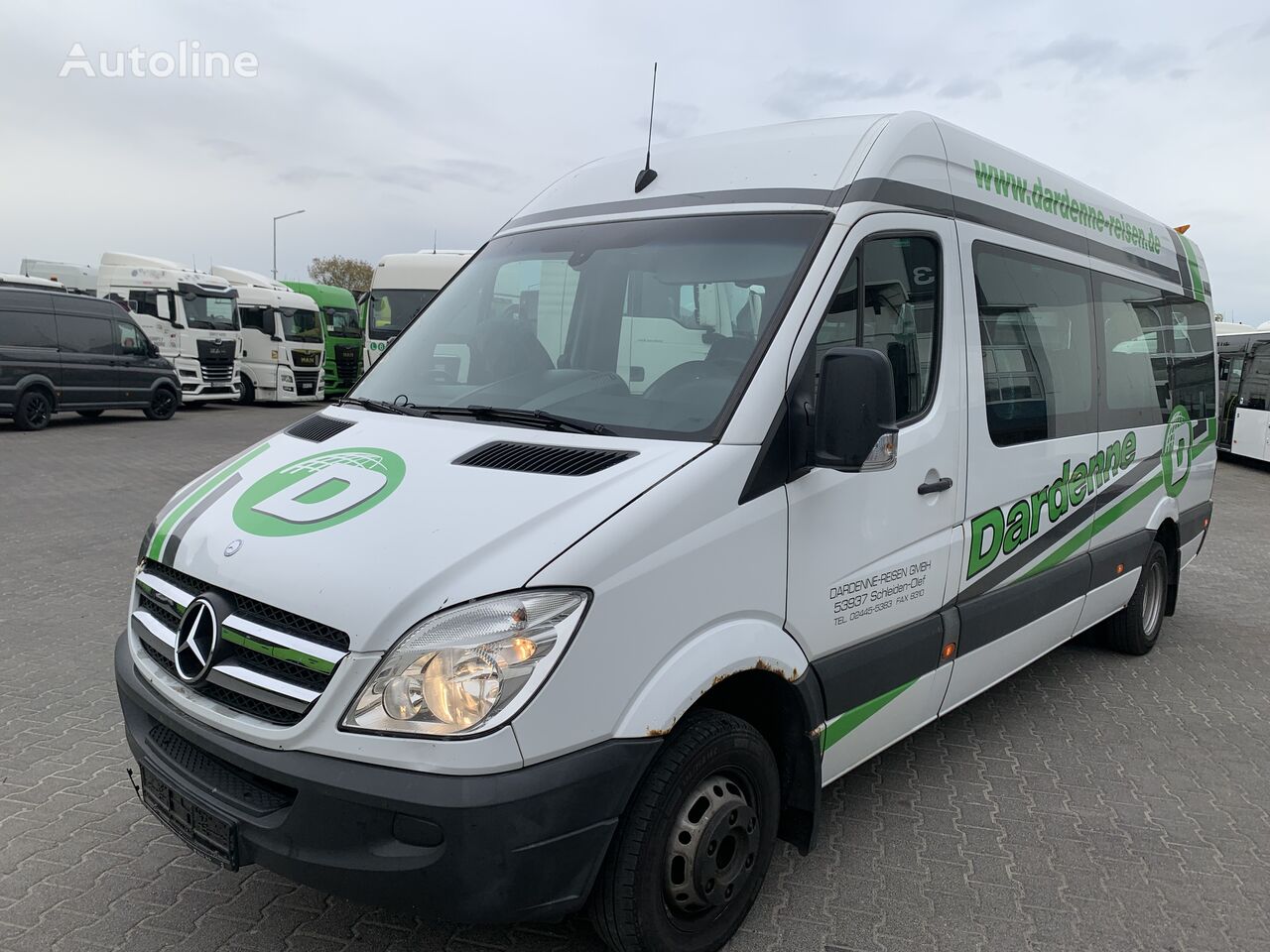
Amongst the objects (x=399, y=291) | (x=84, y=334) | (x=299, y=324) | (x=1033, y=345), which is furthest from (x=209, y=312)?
(x=1033, y=345)

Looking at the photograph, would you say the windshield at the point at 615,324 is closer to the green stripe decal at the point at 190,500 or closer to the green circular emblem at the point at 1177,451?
the green stripe decal at the point at 190,500

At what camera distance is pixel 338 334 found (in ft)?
102

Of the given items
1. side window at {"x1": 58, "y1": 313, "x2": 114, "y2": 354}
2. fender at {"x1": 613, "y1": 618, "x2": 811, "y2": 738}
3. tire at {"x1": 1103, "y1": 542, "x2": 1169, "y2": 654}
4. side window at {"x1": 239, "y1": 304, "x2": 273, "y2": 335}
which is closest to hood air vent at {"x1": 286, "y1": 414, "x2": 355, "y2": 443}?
fender at {"x1": 613, "y1": 618, "x2": 811, "y2": 738}

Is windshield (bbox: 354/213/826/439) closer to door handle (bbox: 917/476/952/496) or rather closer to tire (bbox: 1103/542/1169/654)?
door handle (bbox: 917/476/952/496)

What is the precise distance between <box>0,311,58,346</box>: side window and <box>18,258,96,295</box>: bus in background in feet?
44.5

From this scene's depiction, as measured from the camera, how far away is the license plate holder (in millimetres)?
2562

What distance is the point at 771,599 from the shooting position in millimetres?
2949

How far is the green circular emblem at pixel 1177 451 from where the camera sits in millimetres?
6047

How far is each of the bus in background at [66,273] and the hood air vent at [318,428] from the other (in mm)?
30853

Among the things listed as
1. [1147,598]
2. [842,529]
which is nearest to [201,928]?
[842,529]

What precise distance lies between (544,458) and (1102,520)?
11.8ft

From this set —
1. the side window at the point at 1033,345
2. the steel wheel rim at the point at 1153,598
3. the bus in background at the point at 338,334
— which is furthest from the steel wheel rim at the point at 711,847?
the bus in background at the point at 338,334

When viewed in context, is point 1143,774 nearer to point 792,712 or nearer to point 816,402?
point 792,712

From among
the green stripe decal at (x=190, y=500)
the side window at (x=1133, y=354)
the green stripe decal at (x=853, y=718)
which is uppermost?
the side window at (x=1133, y=354)
